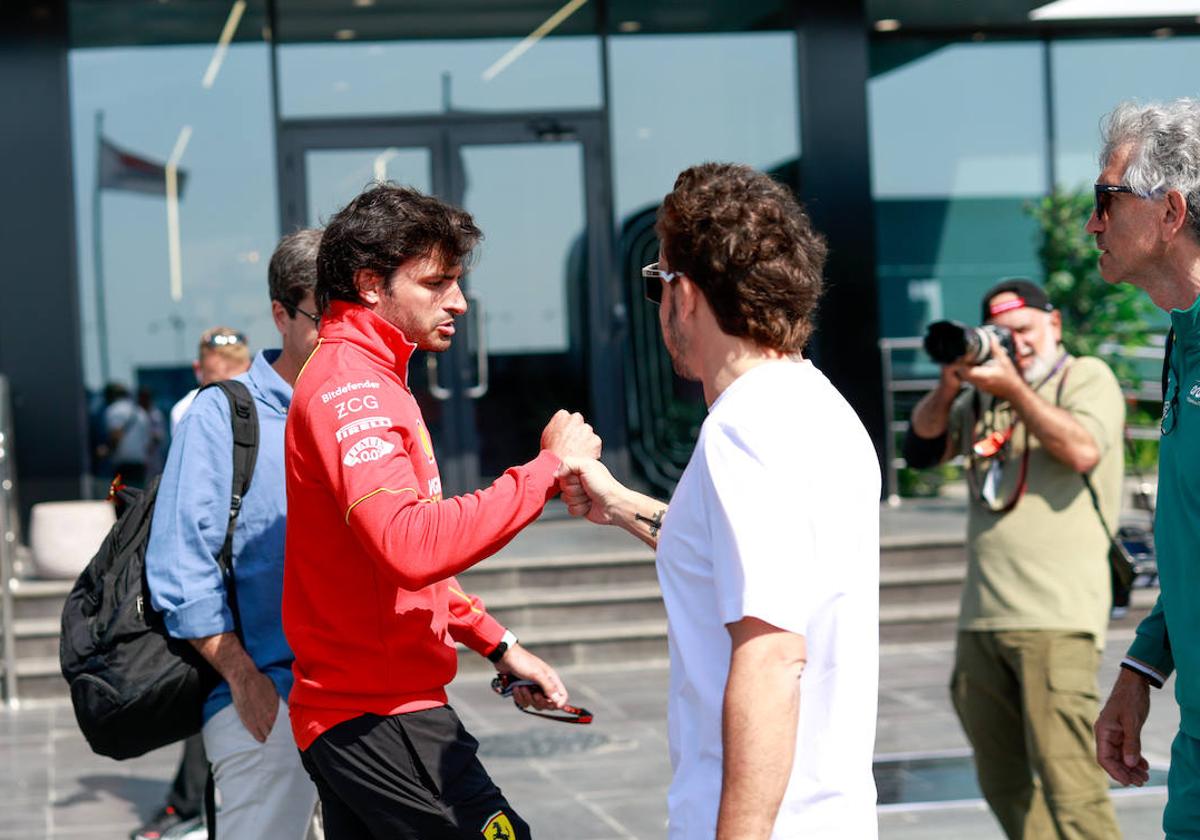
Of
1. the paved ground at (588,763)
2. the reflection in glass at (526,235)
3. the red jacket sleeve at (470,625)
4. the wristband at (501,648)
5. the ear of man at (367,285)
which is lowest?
the paved ground at (588,763)

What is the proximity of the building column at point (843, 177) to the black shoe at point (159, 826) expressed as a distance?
814 centimetres

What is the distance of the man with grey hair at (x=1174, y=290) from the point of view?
290 centimetres

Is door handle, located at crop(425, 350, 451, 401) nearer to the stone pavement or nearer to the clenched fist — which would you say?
the stone pavement

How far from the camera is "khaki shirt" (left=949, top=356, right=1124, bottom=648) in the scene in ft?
15.9

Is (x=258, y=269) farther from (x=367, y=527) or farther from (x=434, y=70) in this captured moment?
(x=367, y=527)

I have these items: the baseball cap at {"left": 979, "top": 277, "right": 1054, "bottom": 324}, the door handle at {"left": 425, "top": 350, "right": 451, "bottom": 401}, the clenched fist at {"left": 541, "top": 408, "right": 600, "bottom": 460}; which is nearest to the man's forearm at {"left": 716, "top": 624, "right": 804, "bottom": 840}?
the clenched fist at {"left": 541, "top": 408, "right": 600, "bottom": 460}

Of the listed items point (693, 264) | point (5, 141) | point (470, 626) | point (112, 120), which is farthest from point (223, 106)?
point (693, 264)

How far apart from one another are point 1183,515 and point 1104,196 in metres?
0.63

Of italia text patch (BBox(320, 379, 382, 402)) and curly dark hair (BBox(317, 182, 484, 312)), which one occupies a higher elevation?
curly dark hair (BBox(317, 182, 484, 312))

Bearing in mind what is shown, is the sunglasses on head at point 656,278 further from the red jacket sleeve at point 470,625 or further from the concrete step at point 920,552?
the concrete step at point 920,552

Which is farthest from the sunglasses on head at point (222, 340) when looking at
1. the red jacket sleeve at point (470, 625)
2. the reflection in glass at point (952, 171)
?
the reflection in glass at point (952, 171)

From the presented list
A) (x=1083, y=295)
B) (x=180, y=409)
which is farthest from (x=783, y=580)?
(x=1083, y=295)

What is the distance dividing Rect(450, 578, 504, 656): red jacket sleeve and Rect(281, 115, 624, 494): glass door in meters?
9.52

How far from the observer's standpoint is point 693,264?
2363 mm
